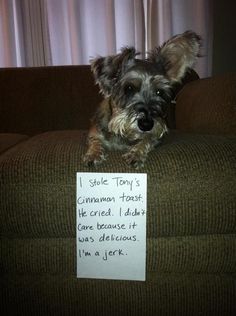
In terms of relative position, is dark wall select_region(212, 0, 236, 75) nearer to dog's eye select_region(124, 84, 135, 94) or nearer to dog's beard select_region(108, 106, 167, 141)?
dog's eye select_region(124, 84, 135, 94)

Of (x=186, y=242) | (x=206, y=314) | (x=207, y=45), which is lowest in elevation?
(x=206, y=314)

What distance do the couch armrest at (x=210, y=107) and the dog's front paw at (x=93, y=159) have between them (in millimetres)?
640

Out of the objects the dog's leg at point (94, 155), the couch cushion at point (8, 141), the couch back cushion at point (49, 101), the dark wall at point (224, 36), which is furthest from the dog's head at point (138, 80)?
the dark wall at point (224, 36)

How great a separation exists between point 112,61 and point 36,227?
852 millimetres

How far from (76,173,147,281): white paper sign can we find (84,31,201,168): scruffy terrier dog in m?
0.23

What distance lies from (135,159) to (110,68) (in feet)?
1.96

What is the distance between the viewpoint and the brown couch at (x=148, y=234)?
111 centimetres

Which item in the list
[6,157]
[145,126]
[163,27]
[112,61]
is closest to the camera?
[6,157]

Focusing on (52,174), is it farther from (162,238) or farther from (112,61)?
(112,61)

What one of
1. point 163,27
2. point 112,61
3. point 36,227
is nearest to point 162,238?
point 36,227

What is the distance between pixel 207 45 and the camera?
9.64ft

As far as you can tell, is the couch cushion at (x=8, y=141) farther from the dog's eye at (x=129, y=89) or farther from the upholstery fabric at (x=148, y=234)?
the dog's eye at (x=129, y=89)

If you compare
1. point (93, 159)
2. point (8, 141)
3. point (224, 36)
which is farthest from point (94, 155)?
point (224, 36)

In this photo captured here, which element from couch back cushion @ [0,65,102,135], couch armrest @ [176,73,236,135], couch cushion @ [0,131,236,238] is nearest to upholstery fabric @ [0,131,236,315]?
couch cushion @ [0,131,236,238]
